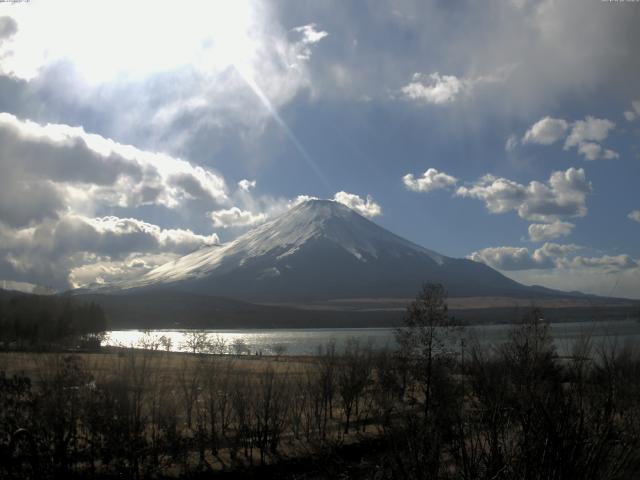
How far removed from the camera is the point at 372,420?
106 ft

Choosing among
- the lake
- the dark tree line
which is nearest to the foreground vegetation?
the lake

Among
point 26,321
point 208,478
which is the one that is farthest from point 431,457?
point 26,321

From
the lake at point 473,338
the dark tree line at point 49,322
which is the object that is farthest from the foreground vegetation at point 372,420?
the dark tree line at point 49,322

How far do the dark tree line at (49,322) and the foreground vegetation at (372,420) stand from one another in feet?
163

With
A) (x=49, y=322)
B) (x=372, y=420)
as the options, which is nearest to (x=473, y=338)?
(x=372, y=420)

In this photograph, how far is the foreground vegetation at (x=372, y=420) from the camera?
544 cm

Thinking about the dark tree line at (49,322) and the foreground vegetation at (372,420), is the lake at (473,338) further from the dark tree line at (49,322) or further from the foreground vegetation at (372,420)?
the dark tree line at (49,322)

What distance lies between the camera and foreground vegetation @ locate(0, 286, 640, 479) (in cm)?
544

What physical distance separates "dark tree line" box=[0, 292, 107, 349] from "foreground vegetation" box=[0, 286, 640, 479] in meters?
49.7

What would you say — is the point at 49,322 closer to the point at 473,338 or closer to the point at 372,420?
the point at 372,420

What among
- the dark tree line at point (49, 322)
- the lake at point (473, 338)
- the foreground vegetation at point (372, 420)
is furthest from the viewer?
the dark tree line at point (49, 322)

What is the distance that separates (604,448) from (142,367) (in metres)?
17.0

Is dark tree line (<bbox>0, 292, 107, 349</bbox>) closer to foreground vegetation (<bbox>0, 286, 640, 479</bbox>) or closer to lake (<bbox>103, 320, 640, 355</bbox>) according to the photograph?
lake (<bbox>103, 320, 640, 355</bbox>)

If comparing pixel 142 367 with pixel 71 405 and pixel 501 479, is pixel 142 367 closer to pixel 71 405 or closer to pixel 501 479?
pixel 71 405
